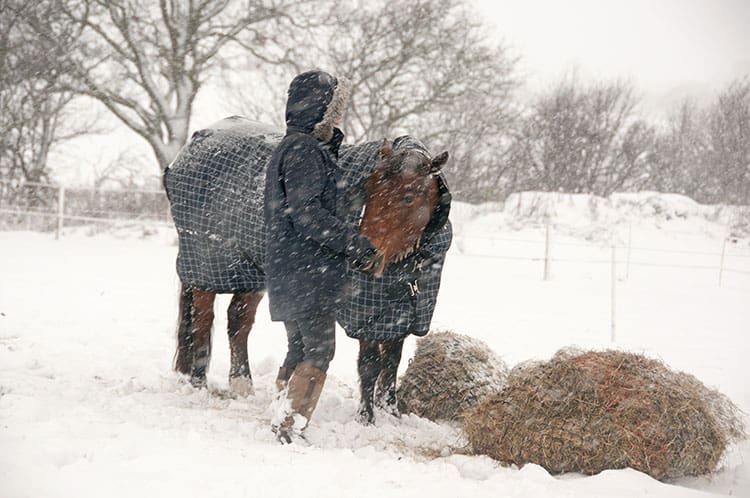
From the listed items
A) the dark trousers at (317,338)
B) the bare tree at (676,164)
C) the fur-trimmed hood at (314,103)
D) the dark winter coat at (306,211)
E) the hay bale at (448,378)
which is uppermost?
the bare tree at (676,164)

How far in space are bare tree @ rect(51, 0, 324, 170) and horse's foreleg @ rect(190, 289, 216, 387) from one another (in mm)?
9721

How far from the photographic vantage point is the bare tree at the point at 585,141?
20203 mm

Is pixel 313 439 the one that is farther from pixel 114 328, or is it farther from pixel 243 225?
pixel 114 328

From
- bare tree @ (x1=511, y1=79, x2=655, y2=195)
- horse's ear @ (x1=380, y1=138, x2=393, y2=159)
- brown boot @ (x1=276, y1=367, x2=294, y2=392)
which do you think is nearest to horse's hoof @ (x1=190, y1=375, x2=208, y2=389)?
brown boot @ (x1=276, y1=367, x2=294, y2=392)

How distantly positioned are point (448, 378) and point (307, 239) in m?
1.47

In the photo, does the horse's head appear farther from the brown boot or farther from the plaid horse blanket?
the brown boot

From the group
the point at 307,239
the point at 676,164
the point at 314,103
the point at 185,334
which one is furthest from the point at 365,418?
the point at 676,164

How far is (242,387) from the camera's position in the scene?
369cm

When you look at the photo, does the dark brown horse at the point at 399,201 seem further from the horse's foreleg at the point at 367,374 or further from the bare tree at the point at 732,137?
the bare tree at the point at 732,137

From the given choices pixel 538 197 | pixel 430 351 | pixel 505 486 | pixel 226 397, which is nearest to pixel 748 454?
pixel 505 486

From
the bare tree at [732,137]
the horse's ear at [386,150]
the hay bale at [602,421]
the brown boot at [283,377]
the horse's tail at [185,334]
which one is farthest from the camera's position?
the bare tree at [732,137]

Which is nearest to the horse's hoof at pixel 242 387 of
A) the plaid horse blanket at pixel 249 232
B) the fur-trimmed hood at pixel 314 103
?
the plaid horse blanket at pixel 249 232

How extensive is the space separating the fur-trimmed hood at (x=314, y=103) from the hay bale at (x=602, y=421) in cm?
162

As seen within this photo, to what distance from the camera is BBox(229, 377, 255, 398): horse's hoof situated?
3.69 meters
